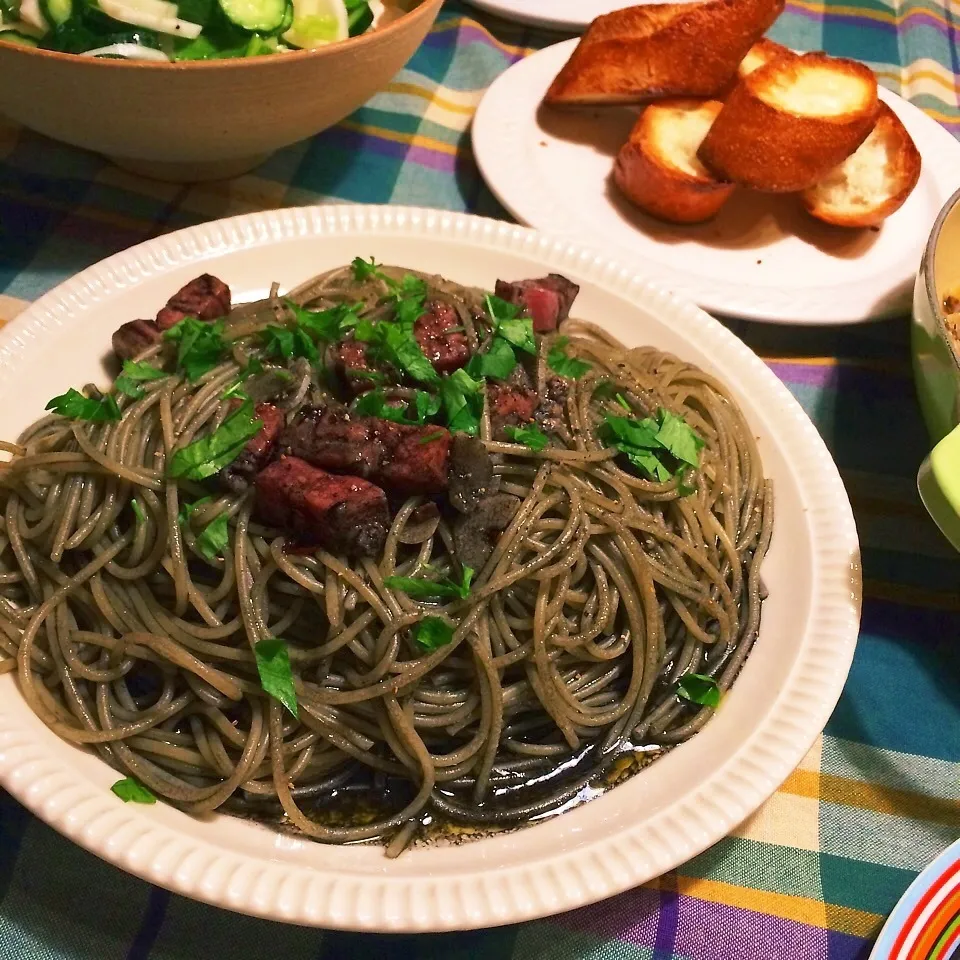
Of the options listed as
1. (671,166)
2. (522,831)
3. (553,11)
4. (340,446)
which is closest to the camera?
(522,831)

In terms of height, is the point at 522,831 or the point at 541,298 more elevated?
the point at 541,298

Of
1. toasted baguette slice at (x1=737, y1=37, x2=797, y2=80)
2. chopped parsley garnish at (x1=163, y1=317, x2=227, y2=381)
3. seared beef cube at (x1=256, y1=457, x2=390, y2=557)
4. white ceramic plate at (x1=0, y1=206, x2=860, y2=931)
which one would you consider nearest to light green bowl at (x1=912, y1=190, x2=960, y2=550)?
white ceramic plate at (x1=0, y1=206, x2=860, y2=931)

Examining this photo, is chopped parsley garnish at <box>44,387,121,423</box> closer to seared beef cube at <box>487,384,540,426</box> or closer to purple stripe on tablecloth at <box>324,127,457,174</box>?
seared beef cube at <box>487,384,540,426</box>

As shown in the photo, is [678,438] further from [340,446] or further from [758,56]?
[758,56]

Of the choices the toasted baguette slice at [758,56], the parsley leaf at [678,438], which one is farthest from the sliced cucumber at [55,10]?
the toasted baguette slice at [758,56]

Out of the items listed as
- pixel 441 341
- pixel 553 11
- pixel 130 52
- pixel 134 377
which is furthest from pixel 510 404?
pixel 553 11

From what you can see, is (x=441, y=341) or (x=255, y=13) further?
(x=255, y=13)

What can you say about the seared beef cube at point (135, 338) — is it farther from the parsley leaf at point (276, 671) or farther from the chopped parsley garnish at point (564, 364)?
the chopped parsley garnish at point (564, 364)
